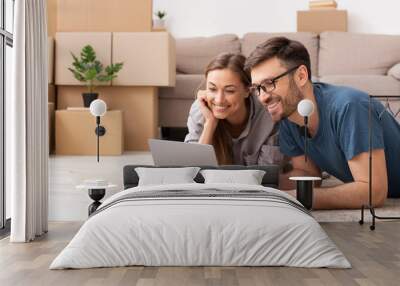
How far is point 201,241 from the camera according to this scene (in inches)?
138

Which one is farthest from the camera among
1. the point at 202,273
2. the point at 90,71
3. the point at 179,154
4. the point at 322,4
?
the point at 322,4

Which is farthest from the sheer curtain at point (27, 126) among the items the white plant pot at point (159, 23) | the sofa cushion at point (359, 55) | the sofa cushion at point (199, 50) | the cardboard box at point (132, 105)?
the white plant pot at point (159, 23)

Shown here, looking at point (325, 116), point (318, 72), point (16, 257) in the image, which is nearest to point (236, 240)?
point (16, 257)

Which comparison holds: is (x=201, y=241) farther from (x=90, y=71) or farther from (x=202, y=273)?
(x=90, y=71)

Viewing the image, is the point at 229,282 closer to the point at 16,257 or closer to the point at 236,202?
the point at 236,202

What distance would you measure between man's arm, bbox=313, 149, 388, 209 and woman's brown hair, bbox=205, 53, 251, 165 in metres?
0.85

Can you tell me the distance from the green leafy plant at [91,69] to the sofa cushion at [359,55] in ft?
6.65

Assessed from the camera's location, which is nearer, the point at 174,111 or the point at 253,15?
the point at 174,111

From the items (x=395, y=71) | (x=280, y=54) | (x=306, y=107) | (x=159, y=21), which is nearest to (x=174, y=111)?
(x=280, y=54)

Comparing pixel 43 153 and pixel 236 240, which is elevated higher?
pixel 43 153

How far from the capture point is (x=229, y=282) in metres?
3.13

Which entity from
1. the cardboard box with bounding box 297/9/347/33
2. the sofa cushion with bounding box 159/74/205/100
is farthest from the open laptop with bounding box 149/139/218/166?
the cardboard box with bounding box 297/9/347/33

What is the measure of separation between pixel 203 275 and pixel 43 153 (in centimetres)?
163

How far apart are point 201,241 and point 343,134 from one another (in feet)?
7.04
